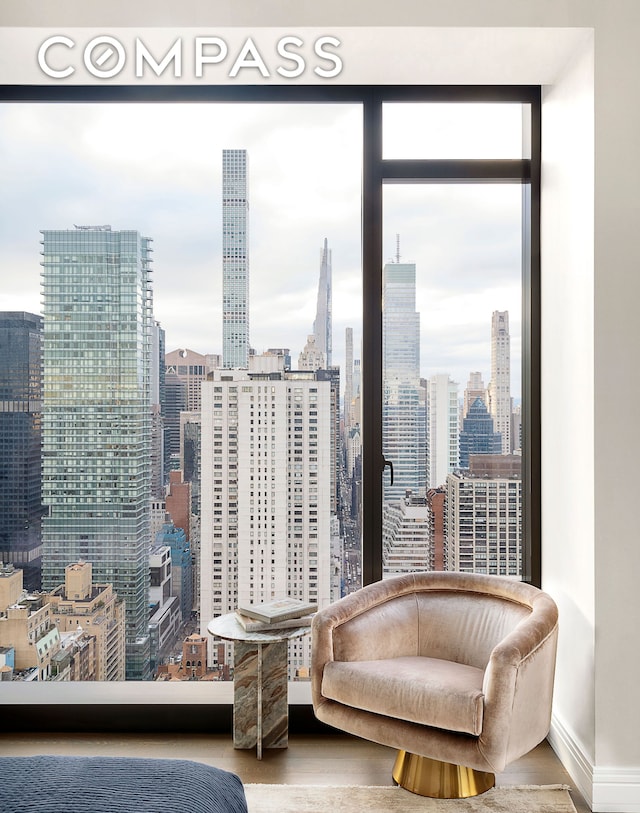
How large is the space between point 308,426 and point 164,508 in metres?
0.71

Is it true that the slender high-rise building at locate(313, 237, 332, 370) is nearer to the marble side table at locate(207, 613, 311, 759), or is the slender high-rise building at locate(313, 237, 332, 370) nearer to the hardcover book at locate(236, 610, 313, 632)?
the hardcover book at locate(236, 610, 313, 632)

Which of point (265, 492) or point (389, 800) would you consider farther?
point (265, 492)

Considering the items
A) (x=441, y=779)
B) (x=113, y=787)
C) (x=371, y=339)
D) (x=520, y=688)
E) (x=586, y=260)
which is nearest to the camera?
(x=113, y=787)

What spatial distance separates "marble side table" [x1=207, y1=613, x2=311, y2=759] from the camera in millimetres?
2465

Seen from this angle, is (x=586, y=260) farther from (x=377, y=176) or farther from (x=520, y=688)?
(x=520, y=688)

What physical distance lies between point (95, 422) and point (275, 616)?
3.69ft

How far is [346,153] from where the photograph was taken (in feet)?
9.13

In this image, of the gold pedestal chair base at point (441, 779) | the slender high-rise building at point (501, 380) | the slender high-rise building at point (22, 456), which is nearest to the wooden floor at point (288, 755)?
the gold pedestal chair base at point (441, 779)

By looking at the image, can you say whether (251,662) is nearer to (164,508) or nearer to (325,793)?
(325,793)

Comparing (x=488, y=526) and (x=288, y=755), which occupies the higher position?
(x=488, y=526)

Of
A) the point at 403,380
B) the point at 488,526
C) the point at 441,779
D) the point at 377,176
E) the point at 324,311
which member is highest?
the point at 377,176

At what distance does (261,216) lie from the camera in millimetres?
2793

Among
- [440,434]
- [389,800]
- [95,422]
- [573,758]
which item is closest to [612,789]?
[573,758]

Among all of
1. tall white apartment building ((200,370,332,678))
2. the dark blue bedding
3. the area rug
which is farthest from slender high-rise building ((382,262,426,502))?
the dark blue bedding
